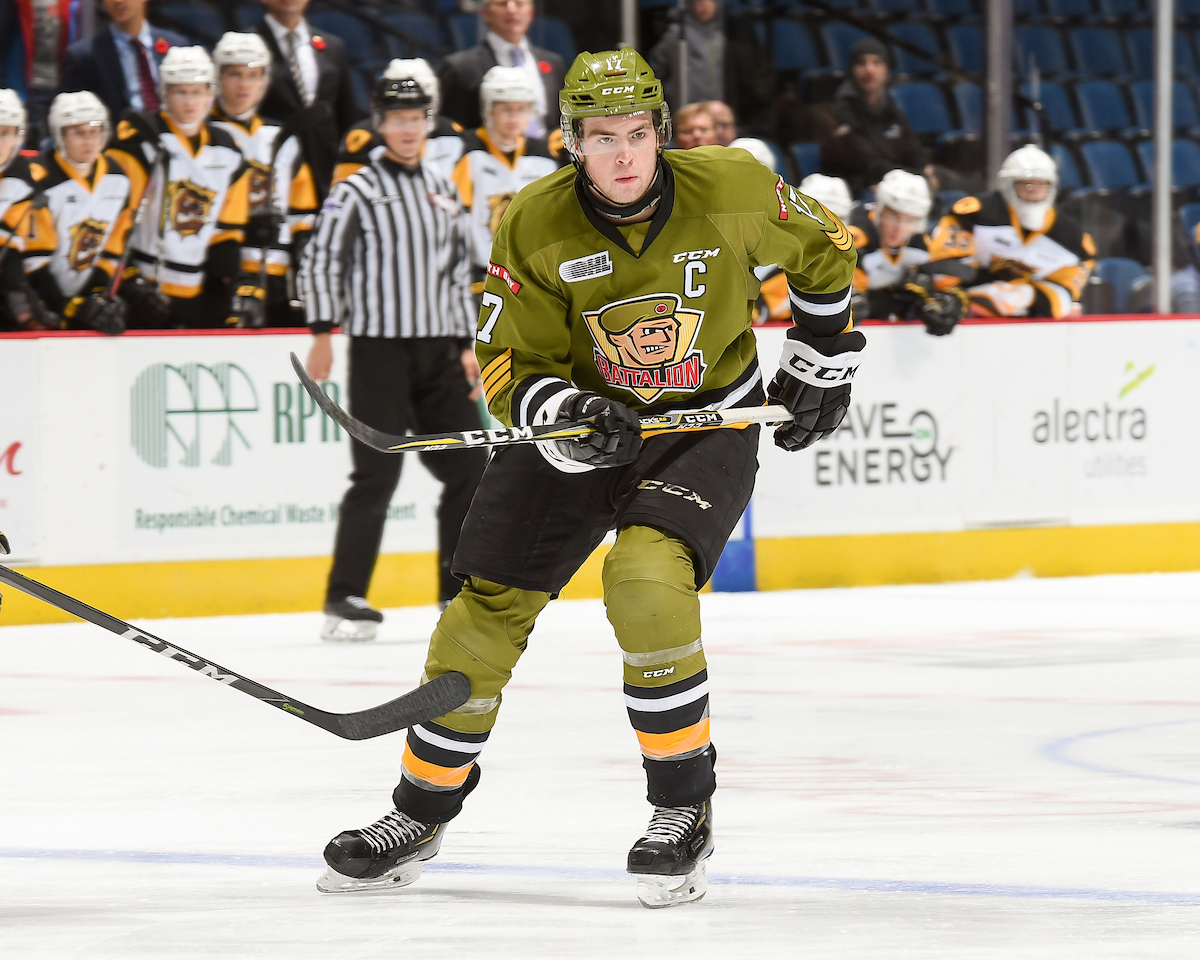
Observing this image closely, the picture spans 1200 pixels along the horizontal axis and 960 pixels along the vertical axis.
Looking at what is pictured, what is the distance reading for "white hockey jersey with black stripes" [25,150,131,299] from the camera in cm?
620

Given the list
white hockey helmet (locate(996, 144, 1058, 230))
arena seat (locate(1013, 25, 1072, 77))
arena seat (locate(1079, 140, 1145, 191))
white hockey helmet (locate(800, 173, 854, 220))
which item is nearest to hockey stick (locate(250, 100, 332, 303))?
white hockey helmet (locate(800, 173, 854, 220))

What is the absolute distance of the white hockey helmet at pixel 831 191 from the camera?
7328 millimetres

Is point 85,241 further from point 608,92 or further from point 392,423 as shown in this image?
point 608,92

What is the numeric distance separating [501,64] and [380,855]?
16.1ft

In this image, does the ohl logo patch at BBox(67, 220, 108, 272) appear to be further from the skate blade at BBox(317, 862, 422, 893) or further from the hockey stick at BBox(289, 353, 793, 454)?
the skate blade at BBox(317, 862, 422, 893)

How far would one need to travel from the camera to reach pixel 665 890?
8.83ft

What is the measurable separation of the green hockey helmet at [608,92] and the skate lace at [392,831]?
101cm

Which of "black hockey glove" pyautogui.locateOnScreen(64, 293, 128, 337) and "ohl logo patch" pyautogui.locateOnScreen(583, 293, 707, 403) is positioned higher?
"ohl logo patch" pyautogui.locateOnScreen(583, 293, 707, 403)

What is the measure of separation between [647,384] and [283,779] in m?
1.26

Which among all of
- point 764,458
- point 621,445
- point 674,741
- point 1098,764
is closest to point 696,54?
point 764,458

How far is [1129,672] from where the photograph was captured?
516cm

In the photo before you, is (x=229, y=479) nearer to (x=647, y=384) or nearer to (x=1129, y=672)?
(x=1129, y=672)

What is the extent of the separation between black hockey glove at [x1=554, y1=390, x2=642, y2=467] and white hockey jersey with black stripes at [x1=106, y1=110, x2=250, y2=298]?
13.0 ft

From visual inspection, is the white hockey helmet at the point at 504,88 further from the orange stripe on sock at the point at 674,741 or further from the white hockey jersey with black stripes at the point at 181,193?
the orange stripe on sock at the point at 674,741
